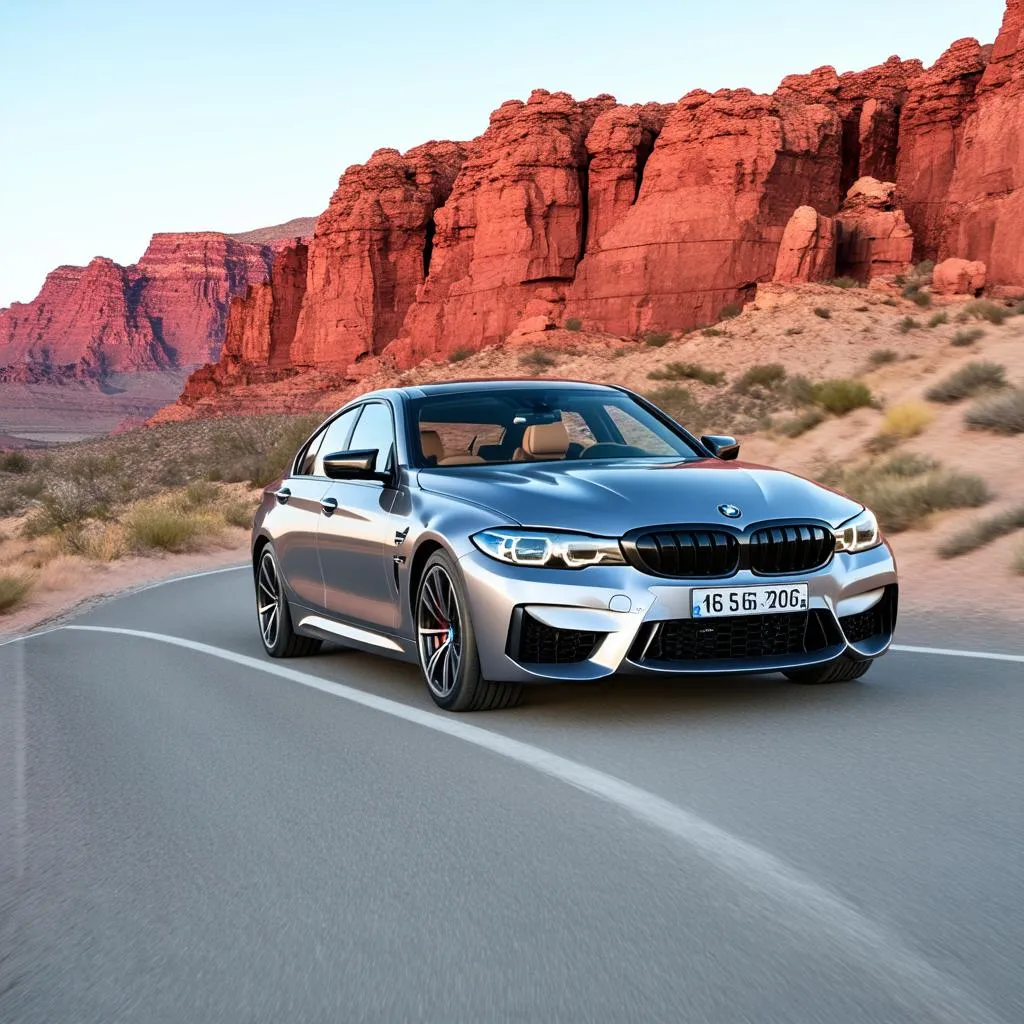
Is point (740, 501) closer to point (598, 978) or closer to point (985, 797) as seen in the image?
point (985, 797)

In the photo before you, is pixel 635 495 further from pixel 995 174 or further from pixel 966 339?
pixel 995 174

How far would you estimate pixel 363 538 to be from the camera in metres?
7.66

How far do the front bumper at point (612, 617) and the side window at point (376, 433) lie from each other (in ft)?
5.47

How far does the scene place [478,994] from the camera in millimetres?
3062

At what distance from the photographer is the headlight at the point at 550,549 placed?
20.0ft

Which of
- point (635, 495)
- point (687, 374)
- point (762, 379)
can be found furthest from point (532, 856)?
point (687, 374)

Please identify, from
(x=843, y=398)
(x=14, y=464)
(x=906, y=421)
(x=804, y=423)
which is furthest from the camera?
(x=14, y=464)

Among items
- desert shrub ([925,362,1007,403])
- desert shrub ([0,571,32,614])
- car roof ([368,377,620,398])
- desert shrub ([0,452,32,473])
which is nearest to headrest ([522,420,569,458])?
car roof ([368,377,620,398])

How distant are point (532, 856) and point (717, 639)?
2.14 metres

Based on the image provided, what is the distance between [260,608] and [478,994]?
6.85 meters

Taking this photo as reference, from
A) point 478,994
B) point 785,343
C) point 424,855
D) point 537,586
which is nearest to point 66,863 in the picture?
point 424,855

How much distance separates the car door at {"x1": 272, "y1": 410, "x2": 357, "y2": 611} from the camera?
27.9 feet

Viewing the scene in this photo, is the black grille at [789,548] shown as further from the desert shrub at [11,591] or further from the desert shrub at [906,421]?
the desert shrub at [906,421]

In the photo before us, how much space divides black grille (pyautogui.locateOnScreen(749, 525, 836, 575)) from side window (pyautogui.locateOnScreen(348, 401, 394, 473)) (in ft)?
7.61
